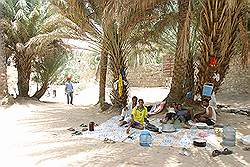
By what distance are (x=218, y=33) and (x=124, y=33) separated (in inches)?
113

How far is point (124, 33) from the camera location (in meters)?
10.3

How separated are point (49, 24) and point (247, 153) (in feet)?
29.3

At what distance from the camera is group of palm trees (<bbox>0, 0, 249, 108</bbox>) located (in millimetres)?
8656

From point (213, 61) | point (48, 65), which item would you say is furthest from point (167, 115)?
point (48, 65)

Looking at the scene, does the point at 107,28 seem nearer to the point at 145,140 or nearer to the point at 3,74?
the point at 145,140

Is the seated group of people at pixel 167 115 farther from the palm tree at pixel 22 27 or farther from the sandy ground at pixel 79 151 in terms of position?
the palm tree at pixel 22 27

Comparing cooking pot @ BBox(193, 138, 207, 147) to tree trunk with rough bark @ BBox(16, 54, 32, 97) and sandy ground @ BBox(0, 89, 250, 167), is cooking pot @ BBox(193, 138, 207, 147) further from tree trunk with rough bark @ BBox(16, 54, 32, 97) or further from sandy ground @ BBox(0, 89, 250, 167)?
tree trunk with rough bark @ BBox(16, 54, 32, 97)

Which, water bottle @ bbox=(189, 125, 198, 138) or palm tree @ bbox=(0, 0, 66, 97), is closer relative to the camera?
water bottle @ bbox=(189, 125, 198, 138)

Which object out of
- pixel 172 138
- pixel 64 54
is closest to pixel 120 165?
pixel 172 138

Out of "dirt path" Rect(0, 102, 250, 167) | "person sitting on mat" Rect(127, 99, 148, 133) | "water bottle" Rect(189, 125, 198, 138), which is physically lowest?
"dirt path" Rect(0, 102, 250, 167)

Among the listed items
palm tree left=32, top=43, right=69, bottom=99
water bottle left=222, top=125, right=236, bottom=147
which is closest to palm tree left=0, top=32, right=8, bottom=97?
palm tree left=32, top=43, right=69, bottom=99

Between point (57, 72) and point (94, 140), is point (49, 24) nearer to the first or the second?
point (57, 72)

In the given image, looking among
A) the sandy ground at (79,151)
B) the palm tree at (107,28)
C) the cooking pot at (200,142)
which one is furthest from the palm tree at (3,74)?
the cooking pot at (200,142)

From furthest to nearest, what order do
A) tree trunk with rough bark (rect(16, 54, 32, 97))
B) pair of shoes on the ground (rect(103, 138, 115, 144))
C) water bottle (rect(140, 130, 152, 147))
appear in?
tree trunk with rough bark (rect(16, 54, 32, 97)), pair of shoes on the ground (rect(103, 138, 115, 144)), water bottle (rect(140, 130, 152, 147))
